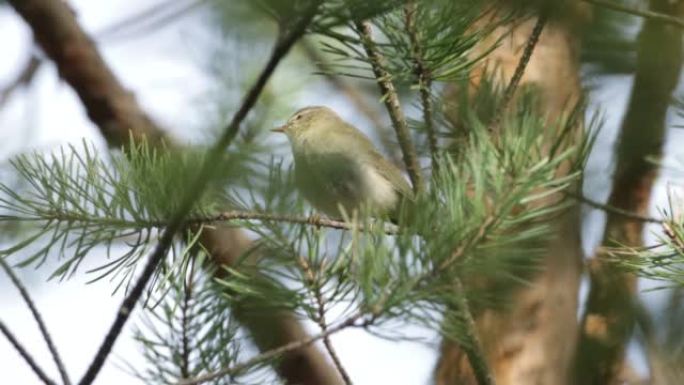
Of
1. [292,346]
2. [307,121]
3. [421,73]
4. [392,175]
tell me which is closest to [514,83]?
[421,73]

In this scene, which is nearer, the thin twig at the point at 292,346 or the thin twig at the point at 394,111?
the thin twig at the point at 292,346

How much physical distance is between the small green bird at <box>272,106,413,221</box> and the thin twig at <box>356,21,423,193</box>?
42 centimetres

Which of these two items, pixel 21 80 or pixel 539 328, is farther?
pixel 539 328

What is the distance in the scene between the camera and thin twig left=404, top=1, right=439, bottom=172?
1.73m

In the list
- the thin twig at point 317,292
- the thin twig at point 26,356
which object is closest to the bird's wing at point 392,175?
the thin twig at point 317,292

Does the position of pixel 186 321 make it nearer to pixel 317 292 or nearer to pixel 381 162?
pixel 317 292

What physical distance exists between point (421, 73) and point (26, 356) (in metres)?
0.70

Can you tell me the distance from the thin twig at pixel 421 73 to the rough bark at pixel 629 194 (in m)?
1.11

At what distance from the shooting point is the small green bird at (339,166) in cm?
248

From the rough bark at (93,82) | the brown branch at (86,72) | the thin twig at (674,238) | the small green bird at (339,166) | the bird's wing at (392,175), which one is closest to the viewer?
the thin twig at (674,238)

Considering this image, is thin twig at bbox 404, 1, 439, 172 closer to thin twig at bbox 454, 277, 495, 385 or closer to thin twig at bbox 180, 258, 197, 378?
thin twig at bbox 454, 277, 495, 385

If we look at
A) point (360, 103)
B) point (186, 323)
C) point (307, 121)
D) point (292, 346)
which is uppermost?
point (360, 103)

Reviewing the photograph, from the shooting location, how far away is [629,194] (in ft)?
11.1

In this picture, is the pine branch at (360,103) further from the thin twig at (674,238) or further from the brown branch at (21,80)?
the thin twig at (674,238)
